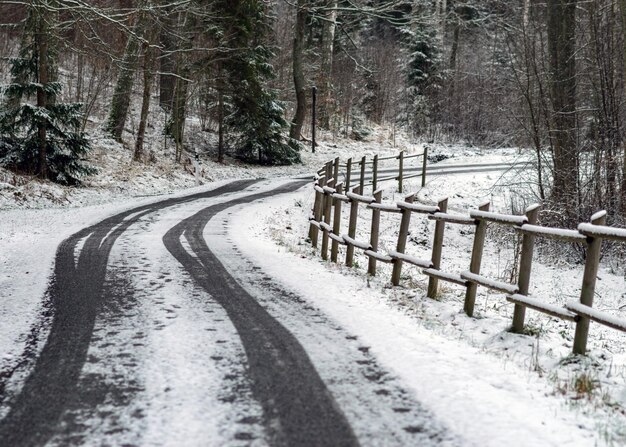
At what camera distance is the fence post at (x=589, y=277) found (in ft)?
15.3

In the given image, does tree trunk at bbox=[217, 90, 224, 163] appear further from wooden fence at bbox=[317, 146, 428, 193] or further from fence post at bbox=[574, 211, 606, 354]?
fence post at bbox=[574, 211, 606, 354]

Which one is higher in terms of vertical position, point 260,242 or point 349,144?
point 349,144

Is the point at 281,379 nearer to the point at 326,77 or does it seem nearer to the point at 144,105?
the point at 144,105

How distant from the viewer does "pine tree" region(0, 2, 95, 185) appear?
16.4m

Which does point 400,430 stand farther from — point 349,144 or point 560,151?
point 349,144

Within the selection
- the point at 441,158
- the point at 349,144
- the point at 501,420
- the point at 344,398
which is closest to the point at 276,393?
the point at 344,398

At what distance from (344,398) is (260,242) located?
6.92 metres

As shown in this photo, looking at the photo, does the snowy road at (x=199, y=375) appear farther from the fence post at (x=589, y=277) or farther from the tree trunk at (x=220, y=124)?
the tree trunk at (x=220, y=124)

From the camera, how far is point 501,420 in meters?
3.48

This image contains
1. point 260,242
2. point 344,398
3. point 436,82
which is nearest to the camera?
point 344,398

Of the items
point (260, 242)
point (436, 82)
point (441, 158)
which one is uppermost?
point (436, 82)

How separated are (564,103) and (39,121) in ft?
49.9

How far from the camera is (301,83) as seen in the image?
3058 centimetres

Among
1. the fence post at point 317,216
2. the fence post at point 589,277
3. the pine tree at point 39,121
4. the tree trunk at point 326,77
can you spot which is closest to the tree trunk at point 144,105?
the pine tree at point 39,121
